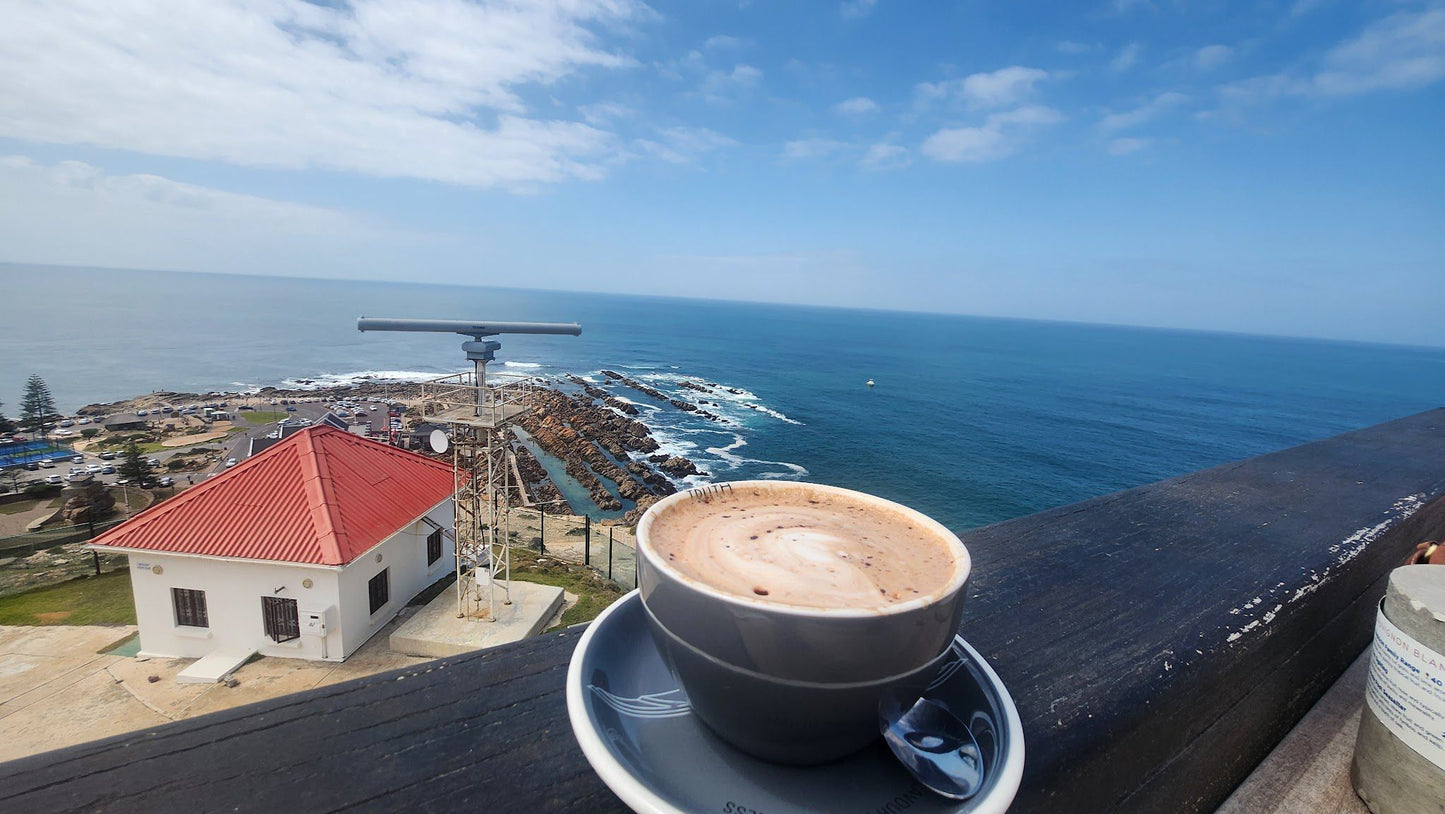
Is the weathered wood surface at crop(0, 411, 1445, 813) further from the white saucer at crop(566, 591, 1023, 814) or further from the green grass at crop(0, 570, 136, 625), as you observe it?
the green grass at crop(0, 570, 136, 625)

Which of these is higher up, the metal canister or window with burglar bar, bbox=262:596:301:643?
the metal canister

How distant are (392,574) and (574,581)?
3472mm

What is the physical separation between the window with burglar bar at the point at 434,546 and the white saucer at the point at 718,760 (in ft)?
37.8

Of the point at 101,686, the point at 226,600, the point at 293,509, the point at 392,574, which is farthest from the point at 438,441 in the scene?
the point at 101,686

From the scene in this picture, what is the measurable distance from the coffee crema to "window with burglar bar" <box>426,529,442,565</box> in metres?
11.6

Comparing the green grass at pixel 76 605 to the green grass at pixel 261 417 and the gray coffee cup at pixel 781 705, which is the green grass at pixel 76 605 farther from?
the green grass at pixel 261 417

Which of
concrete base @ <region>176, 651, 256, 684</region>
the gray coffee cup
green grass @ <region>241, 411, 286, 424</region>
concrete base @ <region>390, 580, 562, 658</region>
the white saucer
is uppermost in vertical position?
the gray coffee cup

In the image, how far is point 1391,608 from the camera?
1.78m

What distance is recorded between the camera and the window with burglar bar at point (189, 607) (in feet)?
28.9

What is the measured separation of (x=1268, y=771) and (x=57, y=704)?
12.4 m

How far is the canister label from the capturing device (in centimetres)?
167

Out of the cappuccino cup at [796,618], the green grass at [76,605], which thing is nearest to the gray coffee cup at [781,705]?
the cappuccino cup at [796,618]

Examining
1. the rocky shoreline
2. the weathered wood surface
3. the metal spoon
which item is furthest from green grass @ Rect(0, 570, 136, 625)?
the metal spoon

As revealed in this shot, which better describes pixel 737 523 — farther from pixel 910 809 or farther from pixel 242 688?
pixel 242 688
